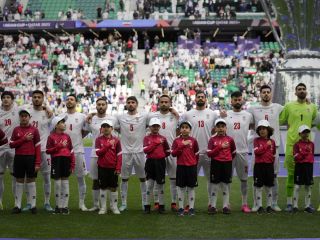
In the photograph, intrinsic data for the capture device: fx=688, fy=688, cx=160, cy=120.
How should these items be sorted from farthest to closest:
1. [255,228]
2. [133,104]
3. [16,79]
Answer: [16,79], [133,104], [255,228]

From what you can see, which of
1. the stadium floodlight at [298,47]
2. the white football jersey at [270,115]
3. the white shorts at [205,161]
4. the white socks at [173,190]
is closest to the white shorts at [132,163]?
the white socks at [173,190]

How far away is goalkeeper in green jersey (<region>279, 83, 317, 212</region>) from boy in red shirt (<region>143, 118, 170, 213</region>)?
1941mm

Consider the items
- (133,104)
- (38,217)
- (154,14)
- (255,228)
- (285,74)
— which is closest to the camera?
(255,228)

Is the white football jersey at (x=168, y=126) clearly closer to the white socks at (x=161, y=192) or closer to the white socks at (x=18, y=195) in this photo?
the white socks at (x=161, y=192)

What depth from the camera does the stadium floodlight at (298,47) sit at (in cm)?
1944

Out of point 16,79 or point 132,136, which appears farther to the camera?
point 16,79

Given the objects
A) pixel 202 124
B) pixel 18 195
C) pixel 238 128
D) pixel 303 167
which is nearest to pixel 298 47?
pixel 238 128

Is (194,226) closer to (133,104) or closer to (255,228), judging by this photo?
(255,228)

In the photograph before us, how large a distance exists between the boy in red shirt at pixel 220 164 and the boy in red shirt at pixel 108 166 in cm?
143

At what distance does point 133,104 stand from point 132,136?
54 centimetres

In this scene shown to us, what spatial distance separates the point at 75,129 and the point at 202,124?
2085mm

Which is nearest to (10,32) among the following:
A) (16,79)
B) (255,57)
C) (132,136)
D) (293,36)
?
(16,79)

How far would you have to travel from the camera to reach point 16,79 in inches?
1543

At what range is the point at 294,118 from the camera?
36.1 feet
